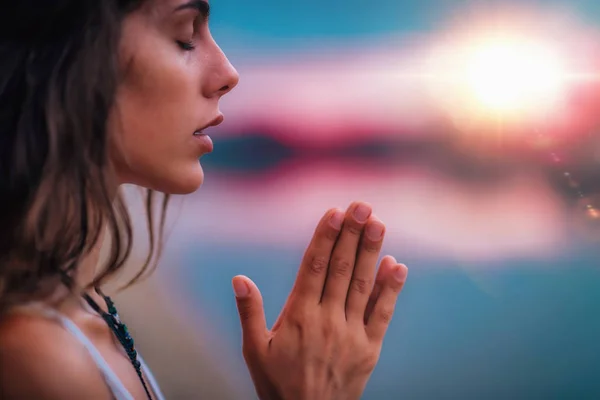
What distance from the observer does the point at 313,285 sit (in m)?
0.72

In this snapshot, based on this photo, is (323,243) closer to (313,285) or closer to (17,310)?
(313,285)

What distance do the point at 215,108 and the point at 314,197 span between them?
47cm

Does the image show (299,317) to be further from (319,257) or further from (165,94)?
(165,94)

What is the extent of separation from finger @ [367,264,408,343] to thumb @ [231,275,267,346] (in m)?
0.13

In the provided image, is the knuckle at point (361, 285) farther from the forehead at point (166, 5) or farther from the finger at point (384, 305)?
the forehead at point (166, 5)

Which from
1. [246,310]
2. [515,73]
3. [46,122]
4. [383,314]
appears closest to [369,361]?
[383,314]

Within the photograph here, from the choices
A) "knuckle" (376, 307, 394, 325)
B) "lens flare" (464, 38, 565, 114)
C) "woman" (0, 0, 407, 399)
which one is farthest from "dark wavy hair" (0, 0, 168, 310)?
"lens flare" (464, 38, 565, 114)

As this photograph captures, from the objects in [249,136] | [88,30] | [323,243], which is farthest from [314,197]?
[88,30]

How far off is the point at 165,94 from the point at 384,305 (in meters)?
0.36

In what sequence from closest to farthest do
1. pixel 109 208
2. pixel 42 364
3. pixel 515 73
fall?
pixel 42 364 → pixel 109 208 → pixel 515 73

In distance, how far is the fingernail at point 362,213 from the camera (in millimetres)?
708

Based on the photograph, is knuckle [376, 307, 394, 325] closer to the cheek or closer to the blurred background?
the cheek

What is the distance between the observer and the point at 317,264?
2.34 ft

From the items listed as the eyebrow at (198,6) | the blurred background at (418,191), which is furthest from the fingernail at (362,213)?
the blurred background at (418,191)
